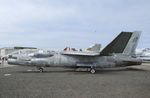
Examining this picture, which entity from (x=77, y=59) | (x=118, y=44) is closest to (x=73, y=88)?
(x=118, y=44)

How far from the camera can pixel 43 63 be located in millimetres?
21312

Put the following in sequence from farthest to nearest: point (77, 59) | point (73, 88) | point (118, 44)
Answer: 1. point (77, 59)
2. point (118, 44)
3. point (73, 88)

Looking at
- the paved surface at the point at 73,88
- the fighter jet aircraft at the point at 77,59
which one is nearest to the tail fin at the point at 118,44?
the fighter jet aircraft at the point at 77,59

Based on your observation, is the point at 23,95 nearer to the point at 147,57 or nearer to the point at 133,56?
the point at 133,56

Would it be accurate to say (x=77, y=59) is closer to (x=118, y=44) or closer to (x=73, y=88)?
(x=118, y=44)

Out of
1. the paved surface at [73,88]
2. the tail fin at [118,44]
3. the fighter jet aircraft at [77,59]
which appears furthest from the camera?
the fighter jet aircraft at [77,59]

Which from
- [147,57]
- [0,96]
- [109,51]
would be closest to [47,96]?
[0,96]

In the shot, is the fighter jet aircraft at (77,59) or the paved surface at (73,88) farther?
the fighter jet aircraft at (77,59)

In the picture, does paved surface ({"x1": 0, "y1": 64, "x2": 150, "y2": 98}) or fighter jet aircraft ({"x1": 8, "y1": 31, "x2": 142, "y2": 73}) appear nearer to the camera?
paved surface ({"x1": 0, "y1": 64, "x2": 150, "y2": 98})

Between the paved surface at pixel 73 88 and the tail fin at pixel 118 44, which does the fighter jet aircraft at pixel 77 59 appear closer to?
the tail fin at pixel 118 44

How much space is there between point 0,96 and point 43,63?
13.0 m

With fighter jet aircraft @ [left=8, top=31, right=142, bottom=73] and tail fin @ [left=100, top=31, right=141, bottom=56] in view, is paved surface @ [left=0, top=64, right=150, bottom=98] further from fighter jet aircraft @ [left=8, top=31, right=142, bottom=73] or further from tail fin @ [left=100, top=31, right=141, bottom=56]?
fighter jet aircraft @ [left=8, top=31, right=142, bottom=73]

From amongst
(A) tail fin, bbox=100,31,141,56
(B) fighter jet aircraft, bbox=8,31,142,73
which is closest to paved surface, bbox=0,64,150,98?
(A) tail fin, bbox=100,31,141,56

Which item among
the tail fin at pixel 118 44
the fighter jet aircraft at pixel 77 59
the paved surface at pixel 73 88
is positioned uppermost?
the tail fin at pixel 118 44
